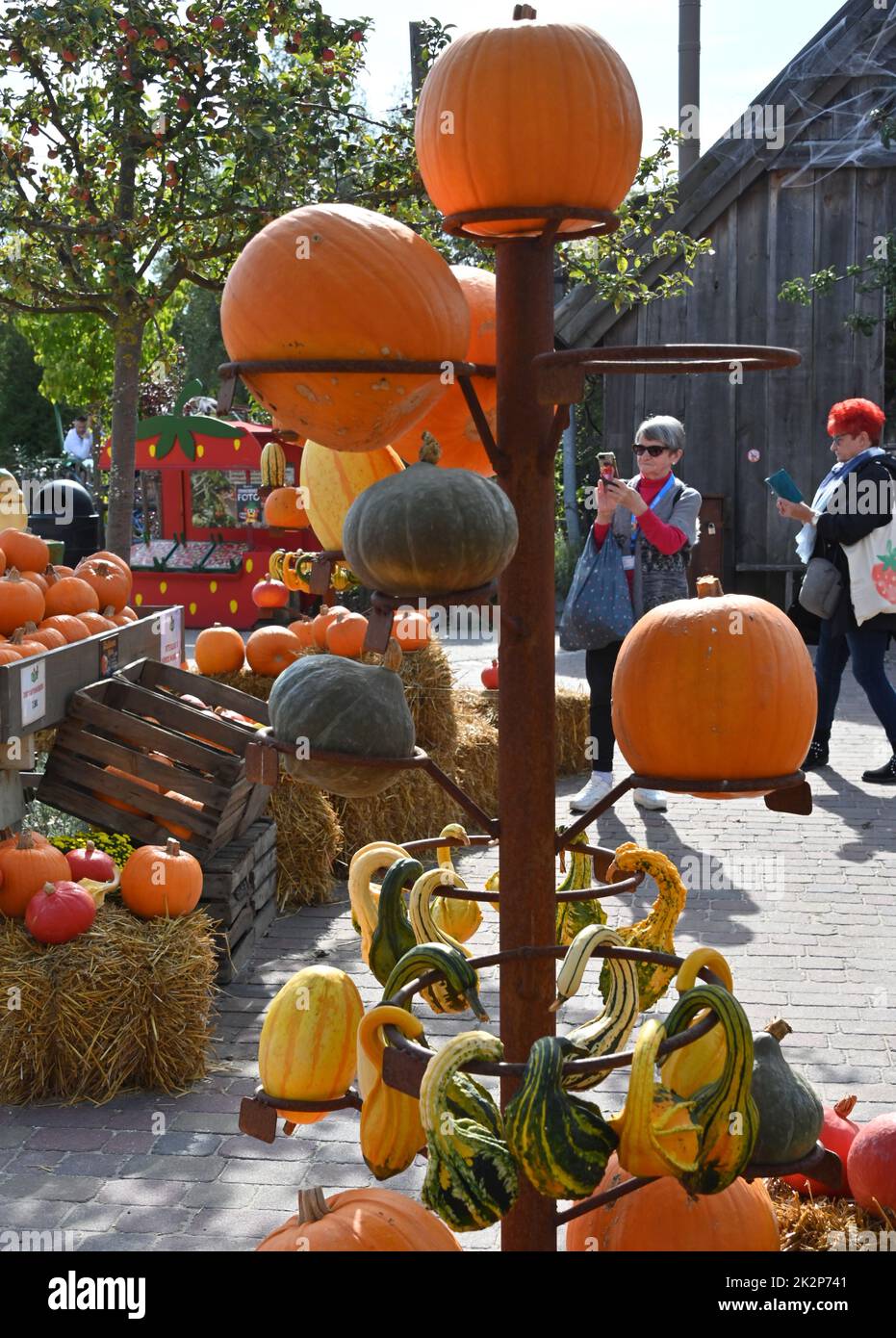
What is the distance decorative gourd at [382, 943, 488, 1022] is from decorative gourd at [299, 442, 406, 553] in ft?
2.36

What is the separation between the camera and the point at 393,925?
2154 millimetres

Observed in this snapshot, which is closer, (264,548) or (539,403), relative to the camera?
(539,403)

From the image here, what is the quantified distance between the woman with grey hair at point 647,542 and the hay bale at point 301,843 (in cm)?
134

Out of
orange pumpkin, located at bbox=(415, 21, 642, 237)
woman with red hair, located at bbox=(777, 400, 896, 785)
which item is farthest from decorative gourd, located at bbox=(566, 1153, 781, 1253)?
woman with red hair, located at bbox=(777, 400, 896, 785)

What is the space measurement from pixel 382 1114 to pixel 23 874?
267 cm

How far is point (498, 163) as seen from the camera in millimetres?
1864

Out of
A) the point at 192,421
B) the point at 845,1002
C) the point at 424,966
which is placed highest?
the point at 192,421

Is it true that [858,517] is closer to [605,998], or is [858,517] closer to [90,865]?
[90,865]

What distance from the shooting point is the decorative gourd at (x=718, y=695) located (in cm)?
200

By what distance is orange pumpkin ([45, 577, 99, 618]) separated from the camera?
243 inches
